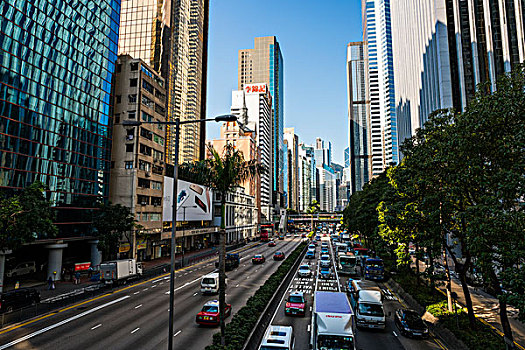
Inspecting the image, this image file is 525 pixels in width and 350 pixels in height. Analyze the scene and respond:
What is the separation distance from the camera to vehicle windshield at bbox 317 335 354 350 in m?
15.6

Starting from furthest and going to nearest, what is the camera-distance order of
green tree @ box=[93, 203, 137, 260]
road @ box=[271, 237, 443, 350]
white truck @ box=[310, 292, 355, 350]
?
green tree @ box=[93, 203, 137, 260] → road @ box=[271, 237, 443, 350] → white truck @ box=[310, 292, 355, 350]

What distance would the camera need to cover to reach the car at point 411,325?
20.5 m

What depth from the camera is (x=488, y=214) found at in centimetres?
1472

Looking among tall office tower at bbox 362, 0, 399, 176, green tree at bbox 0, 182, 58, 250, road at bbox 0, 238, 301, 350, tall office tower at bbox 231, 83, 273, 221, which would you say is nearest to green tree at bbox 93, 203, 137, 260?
road at bbox 0, 238, 301, 350

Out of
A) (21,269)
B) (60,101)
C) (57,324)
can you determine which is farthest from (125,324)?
(60,101)

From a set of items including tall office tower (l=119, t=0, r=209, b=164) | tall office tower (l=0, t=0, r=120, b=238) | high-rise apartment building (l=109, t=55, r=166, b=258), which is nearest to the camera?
tall office tower (l=0, t=0, r=120, b=238)

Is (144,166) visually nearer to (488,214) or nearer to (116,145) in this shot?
(116,145)

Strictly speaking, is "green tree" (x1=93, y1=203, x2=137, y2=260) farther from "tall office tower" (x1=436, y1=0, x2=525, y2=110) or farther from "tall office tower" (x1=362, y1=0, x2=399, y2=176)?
"tall office tower" (x1=362, y1=0, x2=399, y2=176)

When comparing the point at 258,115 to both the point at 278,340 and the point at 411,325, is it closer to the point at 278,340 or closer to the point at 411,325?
the point at 411,325

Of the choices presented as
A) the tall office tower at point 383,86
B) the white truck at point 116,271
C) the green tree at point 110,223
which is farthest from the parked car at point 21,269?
the tall office tower at point 383,86

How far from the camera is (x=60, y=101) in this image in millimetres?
43656

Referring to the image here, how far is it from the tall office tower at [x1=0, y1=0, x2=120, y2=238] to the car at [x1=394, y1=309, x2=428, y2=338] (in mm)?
39869

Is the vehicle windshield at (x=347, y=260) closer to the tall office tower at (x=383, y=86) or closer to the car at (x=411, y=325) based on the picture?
the car at (x=411, y=325)

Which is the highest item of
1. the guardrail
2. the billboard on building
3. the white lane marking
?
the billboard on building
